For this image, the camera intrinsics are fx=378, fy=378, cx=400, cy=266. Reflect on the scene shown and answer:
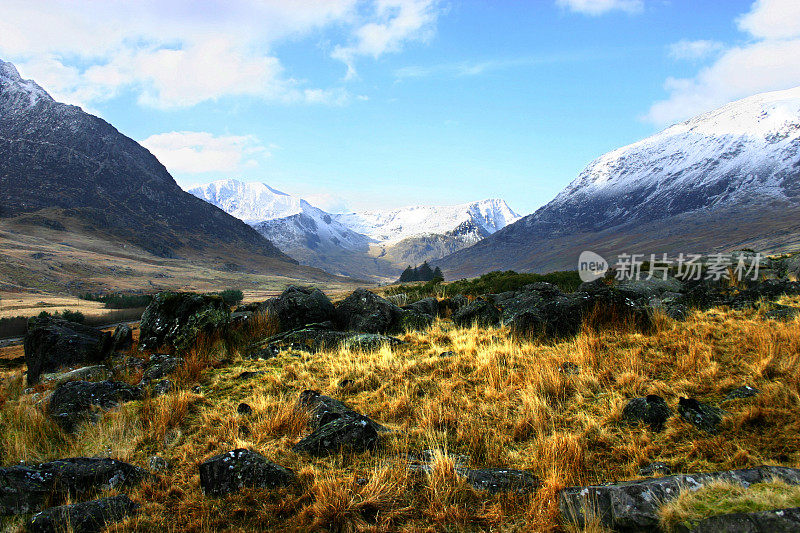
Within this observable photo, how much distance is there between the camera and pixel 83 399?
240 inches

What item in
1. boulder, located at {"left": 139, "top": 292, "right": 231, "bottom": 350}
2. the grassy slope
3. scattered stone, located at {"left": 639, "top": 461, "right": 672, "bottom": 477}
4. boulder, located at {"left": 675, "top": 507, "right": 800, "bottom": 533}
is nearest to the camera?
boulder, located at {"left": 675, "top": 507, "right": 800, "bottom": 533}

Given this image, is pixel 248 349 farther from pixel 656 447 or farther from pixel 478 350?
pixel 656 447

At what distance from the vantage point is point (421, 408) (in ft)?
18.7

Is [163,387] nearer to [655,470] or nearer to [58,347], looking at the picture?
[58,347]

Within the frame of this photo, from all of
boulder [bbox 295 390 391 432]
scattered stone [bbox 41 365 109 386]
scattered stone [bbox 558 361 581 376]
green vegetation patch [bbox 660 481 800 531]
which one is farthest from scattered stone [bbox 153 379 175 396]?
green vegetation patch [bbox 660 481 800 531]

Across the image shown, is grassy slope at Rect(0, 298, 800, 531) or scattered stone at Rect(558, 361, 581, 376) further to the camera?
scattered stone at Rect(558, 361, 581, 376)

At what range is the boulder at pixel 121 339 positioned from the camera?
11852mm

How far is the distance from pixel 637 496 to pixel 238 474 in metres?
3.71

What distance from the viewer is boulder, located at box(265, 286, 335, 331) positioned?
42.5 ft

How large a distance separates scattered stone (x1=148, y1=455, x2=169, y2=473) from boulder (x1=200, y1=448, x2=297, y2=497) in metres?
0.79

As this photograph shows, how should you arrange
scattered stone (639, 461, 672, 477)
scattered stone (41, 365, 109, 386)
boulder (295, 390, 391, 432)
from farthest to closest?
scattered stone (41, 365, 109, 386) → boulder (295, 390, 391, 432) → scattered stone (639, 461, 672, 477)

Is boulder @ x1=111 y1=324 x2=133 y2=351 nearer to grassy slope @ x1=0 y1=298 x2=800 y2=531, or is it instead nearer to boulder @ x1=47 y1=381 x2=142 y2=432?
grassy slope @ x1=0 y1=298 x2=800 y2=531

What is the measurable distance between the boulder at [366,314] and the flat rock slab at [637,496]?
954cm

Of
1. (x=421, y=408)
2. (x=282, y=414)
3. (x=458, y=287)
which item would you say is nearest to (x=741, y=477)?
(x=421, y=408)
